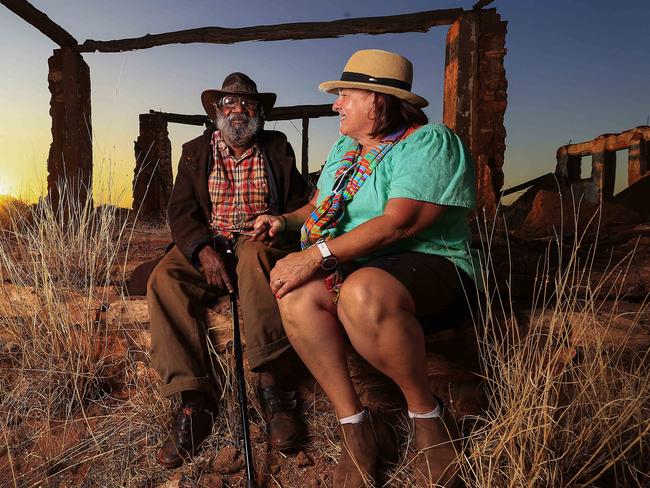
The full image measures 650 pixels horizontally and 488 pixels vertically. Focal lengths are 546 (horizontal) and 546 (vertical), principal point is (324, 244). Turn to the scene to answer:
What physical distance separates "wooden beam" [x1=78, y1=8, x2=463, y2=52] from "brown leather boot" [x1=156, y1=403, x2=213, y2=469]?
212 inches

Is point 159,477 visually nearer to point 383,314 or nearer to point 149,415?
point 149,415

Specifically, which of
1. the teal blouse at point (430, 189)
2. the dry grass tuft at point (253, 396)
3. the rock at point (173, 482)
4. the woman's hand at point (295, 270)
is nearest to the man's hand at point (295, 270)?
the woman's hand at point (295, 270)

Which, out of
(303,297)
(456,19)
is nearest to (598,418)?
(303,297)

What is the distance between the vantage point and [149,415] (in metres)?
2.68

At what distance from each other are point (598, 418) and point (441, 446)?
1.87ft

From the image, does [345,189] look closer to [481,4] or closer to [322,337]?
[322,337]

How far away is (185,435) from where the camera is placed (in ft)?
8.09

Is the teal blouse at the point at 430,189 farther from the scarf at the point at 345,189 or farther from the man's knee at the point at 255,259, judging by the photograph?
the man's knee at the point at 255,259

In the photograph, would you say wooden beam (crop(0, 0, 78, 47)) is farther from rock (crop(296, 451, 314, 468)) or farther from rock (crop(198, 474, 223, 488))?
rock (crop(296, 451, 314, 468))

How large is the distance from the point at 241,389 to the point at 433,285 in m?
1.00

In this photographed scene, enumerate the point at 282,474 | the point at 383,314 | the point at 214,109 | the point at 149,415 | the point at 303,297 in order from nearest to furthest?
the point at 383,314 < the point at 303,297 < the point at 282,474 < the point at 149,415 < the point at 214,109

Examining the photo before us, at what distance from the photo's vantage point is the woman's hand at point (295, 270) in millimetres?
2092

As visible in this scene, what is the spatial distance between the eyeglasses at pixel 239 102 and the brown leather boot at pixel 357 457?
1860mm

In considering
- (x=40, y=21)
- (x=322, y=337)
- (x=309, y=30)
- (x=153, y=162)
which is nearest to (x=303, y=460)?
(x=322, y=337)
